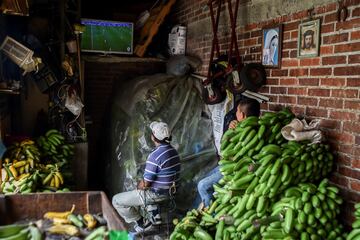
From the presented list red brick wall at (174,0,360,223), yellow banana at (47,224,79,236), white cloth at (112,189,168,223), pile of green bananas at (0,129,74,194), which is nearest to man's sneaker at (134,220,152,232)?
white cloth at (112,189,168,223)

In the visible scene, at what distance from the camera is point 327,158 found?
300 centimetres

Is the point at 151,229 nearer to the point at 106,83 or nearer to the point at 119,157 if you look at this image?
the point at 119,157

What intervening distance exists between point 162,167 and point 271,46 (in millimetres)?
1725

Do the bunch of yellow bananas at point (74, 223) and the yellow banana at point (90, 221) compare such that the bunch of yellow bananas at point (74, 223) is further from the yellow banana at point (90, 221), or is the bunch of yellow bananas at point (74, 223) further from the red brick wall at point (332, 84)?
the red brick wall at point (332, 84)

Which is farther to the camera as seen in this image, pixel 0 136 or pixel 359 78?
pixel 0 136

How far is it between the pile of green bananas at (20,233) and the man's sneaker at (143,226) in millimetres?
2749

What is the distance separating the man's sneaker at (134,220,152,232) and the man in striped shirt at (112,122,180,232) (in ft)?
1.08

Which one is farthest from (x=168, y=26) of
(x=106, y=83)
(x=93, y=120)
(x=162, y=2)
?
(x=93, y=120)

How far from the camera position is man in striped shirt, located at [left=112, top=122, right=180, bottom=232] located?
410 centimetres

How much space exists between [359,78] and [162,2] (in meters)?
4.14

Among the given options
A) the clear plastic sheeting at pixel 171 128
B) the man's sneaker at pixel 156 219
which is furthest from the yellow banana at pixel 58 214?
the clear plastic sheeting at pixel 171 128

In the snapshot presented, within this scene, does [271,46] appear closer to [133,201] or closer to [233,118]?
[233,118]

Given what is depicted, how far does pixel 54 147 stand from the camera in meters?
4.62

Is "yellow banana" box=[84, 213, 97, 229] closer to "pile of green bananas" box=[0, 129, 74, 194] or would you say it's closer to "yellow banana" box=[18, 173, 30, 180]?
"pile of green bananas" box=[0, 129, 74, 194]
